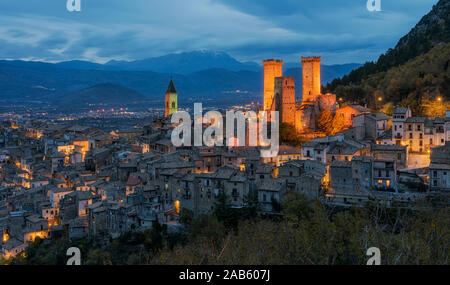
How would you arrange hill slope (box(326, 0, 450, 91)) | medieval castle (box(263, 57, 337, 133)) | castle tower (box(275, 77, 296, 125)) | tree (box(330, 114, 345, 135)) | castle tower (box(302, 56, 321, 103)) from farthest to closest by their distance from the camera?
hill slope (box(326, 0, 450, 91)) < castle tower (box(302, 56, 321, 103)) < castle tower (box(275, 77, 296, 125)) < medieval castle (box(263, 57, 337, 133)) < tree (box(330, 114, 345, 135))

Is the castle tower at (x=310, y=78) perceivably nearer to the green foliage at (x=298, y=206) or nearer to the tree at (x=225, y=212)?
the tree at (x=225, y=212)

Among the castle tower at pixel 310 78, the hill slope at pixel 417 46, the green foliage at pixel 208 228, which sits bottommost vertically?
the green foliage at pixel 208 228

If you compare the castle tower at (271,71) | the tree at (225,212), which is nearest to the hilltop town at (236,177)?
the tree at (225,212)

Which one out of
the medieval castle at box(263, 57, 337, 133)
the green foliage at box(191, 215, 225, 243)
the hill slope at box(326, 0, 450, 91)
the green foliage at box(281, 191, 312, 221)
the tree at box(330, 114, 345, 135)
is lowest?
the green foliage at box(191, 215, 225, 243)

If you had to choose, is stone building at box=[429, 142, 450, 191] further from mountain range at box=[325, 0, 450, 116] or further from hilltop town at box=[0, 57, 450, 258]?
mountain range at box=[325, 0, 450, 116]

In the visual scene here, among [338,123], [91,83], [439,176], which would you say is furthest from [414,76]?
[91,83]

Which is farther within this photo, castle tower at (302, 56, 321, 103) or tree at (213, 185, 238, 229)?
castle tower at (302, 56, 321, 103)

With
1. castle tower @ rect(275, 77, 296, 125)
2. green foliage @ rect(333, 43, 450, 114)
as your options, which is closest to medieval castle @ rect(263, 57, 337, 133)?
castle tower @ rect(275, 77, 296, 125)
